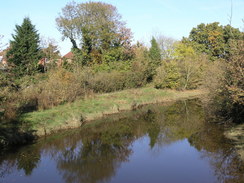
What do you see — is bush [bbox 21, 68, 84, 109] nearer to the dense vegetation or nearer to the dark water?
the dense vegetation

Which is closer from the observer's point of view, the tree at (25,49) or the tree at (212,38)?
the tree at (25,49)

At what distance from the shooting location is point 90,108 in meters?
22.5

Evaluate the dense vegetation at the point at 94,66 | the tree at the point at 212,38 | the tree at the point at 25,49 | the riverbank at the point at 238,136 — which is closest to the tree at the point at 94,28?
the dense vegetation at the point at 94,66

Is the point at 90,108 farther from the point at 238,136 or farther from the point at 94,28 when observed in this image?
the point at 94,28

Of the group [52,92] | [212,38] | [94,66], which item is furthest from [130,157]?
[212,38]

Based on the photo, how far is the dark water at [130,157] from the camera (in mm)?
10070

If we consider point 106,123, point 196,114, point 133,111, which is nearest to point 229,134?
point 196,114

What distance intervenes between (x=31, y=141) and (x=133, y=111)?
12.3 meters

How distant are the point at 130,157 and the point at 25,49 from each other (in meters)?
27.2

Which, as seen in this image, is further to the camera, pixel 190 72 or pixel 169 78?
pixel 190 72

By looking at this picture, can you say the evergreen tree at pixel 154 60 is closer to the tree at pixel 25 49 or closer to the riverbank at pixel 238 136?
the tree at pixel 25 49

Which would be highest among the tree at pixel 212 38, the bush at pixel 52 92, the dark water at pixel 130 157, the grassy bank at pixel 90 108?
the tree at pixel 212 38

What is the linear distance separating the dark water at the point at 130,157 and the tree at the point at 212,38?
37.8 m

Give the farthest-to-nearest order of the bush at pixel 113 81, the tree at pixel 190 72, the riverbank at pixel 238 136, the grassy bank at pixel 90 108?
the tree at pixel 190 72
the bush at pixel 113 81
the grassy bank at pixel 90 108
the riverbank at pixel 238 136
